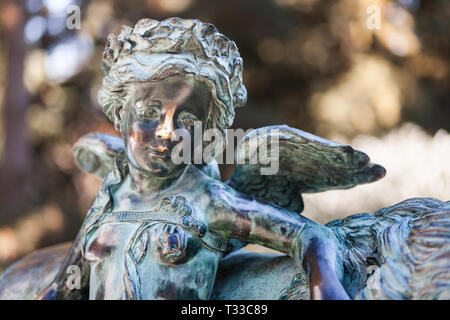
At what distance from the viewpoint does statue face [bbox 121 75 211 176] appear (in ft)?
4.97

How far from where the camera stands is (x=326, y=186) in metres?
1.75

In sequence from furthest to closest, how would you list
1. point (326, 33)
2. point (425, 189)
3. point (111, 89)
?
1. point (326, 33)
2. point (425, 189)
3. point (111, 89)

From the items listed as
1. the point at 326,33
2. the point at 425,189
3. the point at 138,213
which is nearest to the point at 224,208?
the point at 138,213

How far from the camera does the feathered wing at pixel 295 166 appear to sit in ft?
5.26

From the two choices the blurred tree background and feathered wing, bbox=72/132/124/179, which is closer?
feathered wing, bbox=72/132/124/179

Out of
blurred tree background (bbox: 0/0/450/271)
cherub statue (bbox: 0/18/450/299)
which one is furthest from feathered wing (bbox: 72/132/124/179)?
blurred tree background (bbox: 0/0/450/271)

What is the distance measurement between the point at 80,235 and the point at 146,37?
0.59m

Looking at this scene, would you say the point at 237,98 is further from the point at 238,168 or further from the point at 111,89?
the point at 111,89

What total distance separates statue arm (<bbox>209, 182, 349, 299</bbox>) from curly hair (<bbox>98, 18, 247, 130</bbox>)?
254 mm

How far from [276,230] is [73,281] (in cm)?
62

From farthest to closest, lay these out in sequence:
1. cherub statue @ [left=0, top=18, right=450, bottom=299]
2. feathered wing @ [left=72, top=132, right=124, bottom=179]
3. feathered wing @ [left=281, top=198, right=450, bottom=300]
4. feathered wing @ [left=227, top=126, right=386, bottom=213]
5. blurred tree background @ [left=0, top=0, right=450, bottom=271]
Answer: blurred tree background @ [left=0, top=0, right=450, bottom=271]
feathered wing @ [left=72, top=132, right=124, bottom=179]
feathered wing @ [left=227, top=126, right=386, bottom=213]
cherub statue @ [left=0, top=18, right=450, bottom=299]
feathered wing @ [left=281, top=198, right=450, bottom=300]

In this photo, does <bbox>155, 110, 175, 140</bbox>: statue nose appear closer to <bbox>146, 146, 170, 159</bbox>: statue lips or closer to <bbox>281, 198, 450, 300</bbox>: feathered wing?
<bbox>146, 146, 170, 159</bbox>: statue lips

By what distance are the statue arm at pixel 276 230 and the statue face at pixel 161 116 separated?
0.57 ft

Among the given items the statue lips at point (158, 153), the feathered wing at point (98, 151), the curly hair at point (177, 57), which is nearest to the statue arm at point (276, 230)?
the statue lips at point (158, 153)
